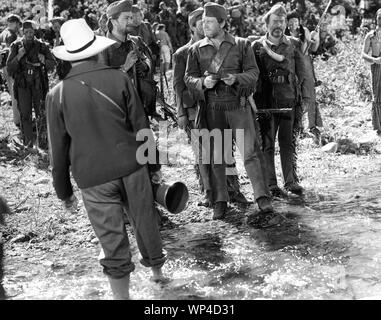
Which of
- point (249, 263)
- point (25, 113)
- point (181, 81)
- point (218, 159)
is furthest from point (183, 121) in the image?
point (25, 113)

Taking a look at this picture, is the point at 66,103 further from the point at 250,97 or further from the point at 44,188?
the point at 44,188

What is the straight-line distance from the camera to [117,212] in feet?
14.4

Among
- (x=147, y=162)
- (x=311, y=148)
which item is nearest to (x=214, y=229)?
(x=147, y=162)

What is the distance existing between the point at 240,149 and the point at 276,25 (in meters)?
1.53

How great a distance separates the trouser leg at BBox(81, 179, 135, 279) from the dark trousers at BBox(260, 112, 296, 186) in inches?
128

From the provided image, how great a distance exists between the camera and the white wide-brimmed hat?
438cm

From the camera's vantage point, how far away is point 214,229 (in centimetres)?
635

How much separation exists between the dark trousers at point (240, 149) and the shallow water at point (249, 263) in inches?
14.7

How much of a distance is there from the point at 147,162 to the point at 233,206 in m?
2.66

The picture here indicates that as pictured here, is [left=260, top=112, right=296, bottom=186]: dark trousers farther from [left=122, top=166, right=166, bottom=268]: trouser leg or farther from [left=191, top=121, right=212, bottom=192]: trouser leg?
[left=122, top=166, right=166, bottom=268]: trouser leg

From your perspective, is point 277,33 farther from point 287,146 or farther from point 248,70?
point 287,146

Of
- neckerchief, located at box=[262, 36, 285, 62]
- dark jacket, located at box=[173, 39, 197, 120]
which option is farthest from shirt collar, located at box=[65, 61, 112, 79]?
neckerchief, located at box=[262, 36, 285, 62]

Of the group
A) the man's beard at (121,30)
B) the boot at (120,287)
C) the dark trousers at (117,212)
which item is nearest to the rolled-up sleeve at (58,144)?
the dark trousers at (117,212)

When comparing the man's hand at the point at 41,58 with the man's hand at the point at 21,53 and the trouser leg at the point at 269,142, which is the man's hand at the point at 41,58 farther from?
the trouser leg at the point at 269,142
